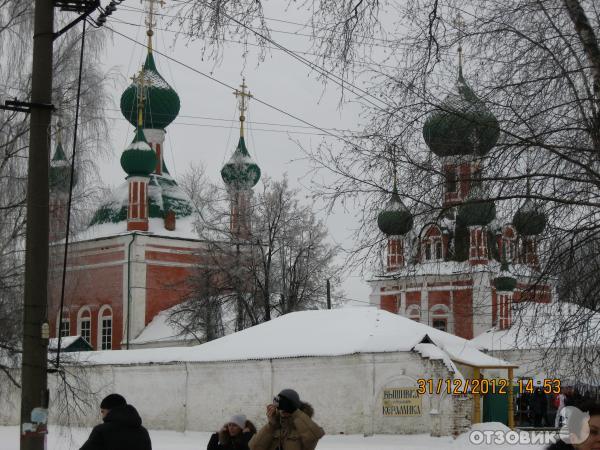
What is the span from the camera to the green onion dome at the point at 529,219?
972 cm

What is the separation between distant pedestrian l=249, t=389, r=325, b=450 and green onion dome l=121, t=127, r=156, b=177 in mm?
39645

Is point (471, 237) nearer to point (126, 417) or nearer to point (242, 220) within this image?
point (126, 417)

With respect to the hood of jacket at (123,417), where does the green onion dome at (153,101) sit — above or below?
above

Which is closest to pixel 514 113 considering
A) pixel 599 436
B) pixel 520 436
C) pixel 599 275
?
pixel 599 275

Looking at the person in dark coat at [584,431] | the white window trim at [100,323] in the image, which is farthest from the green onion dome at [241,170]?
the person in dark coat at [584,431]

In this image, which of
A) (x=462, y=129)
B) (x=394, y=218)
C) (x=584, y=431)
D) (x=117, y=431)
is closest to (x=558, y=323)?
(x=394, y=218)

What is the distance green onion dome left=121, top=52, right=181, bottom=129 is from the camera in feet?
159

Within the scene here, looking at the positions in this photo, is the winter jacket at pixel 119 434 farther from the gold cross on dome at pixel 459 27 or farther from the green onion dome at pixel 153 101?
the green onion dome at pixel 153 101

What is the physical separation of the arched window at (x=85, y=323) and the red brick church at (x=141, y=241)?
0.04 meters

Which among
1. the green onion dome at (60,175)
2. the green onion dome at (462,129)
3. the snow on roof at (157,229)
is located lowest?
the green onion dome at (462,129)

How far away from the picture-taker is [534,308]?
10.3 m

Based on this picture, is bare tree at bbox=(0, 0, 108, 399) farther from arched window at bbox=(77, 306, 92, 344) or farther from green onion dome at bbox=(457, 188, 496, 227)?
arched window at bbox=(77, 306, 92, 344)

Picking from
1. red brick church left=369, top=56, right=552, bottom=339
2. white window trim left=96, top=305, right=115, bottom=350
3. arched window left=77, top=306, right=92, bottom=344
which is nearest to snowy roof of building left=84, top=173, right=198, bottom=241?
white window trim left=96, top=305, right=115, bottom=350

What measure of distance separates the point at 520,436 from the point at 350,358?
23.5 ft
